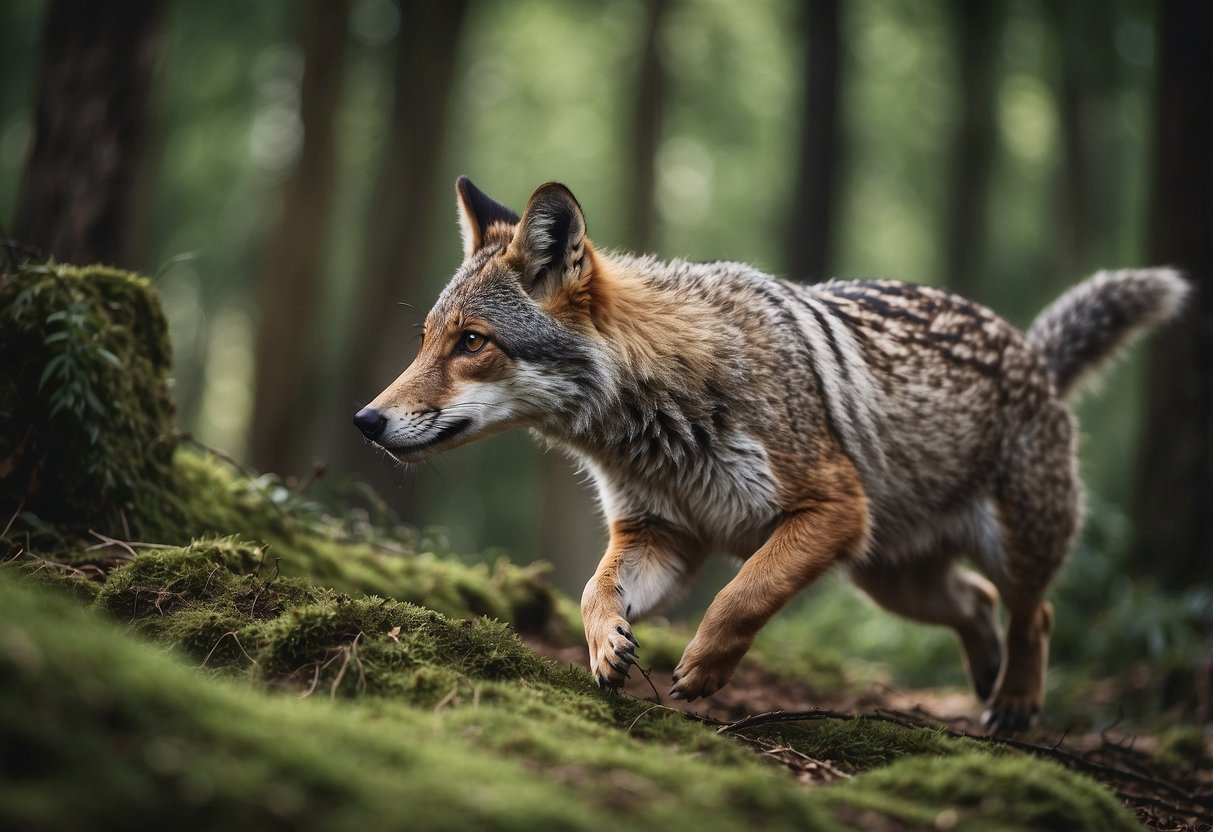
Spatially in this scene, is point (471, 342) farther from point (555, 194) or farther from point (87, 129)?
A: point (87, 129)

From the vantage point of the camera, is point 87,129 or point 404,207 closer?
point 87,129

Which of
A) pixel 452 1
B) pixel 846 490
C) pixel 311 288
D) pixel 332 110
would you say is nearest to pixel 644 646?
pixel 846 490

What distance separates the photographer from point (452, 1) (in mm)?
13898

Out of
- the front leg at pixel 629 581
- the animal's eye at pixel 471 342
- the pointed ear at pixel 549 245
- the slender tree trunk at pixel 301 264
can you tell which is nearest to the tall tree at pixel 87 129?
the animal's eye at pixel 471 342

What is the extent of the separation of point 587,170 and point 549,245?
19.9 m

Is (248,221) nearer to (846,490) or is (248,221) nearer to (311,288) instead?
(311,288)

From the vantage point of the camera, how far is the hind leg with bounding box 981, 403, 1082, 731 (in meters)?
6.74

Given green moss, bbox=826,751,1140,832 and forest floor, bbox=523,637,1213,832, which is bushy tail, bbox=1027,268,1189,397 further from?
green moss, bbox=826,751,1140,832

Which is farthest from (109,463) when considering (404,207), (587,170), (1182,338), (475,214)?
(587,170)

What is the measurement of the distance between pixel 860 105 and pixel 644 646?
1933cm

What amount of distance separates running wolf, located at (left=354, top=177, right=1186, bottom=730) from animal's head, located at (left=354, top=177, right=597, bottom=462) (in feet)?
0.04

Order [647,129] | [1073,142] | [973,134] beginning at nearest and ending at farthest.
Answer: [647,129] → [973,134] → [1073,142]

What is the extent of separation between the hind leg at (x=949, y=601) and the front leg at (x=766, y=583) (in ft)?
6.05

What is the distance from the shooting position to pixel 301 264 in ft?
43.0
